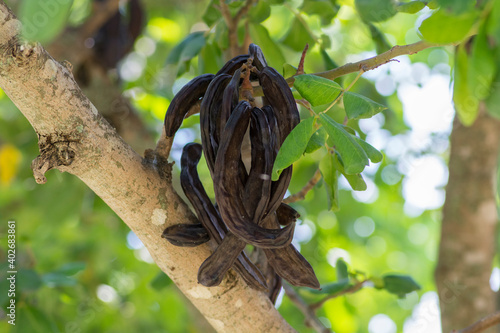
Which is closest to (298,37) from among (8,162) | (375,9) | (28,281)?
(375,9)

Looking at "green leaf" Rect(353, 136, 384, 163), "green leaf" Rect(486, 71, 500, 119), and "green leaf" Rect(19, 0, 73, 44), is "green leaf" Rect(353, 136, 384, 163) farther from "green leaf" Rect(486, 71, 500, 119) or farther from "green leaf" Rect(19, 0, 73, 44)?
"green leaf" Rect(19, 0, 73, 44)

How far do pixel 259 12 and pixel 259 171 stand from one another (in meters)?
0.92

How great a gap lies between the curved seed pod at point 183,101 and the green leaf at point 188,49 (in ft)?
1.81

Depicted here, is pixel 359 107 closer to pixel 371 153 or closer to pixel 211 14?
pixel 371 153

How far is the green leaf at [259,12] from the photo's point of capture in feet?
6.35

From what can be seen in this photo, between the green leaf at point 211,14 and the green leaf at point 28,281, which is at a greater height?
the green leaf at point 211,14

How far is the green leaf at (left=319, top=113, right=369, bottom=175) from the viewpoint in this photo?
45.8 inches

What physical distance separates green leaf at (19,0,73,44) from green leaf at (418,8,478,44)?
2.13 ft

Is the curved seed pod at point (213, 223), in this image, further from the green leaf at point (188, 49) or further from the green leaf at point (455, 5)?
the green leaf at point (455, 5)

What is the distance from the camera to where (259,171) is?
4.12ft

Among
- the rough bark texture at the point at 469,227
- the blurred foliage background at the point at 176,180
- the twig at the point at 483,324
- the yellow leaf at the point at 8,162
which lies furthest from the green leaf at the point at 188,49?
the yellow leaf at the point at 8,162

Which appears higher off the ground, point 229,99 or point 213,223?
point 229,99

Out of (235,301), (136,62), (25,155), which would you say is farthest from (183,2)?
(235,301)

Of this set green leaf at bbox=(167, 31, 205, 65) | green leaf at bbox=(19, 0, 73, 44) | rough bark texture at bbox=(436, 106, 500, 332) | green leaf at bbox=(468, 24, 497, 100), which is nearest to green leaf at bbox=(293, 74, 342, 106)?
green leaf at bbox=(468, 24, 497, 100)
